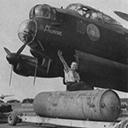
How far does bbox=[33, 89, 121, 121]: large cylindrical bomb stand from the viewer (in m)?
Result: 5.34

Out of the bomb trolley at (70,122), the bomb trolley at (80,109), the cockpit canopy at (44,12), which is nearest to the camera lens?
the bomb trolley at (70,122)

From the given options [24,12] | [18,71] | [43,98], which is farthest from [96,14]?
[43,98]

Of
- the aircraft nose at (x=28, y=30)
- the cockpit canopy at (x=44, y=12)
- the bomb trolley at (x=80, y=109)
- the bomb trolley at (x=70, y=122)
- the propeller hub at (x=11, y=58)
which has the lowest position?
the bomb trolley at (x=70, y=122)

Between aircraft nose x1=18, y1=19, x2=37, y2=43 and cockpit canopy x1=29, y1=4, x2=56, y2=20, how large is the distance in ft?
1.69

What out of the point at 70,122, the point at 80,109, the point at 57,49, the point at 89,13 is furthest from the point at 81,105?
the point at 89,13

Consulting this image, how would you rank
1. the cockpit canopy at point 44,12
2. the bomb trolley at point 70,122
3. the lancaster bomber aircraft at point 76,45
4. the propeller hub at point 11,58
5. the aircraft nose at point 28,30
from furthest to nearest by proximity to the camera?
the propeller hub at point 11,58, the cockpit canopy at point 44,12, the lancaster bomber aircraft at point 76,45, the aircraft nose at point 28,30, the bomb trolley at point 70,122

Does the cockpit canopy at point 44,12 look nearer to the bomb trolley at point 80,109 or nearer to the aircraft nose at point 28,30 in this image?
the aircraft nose at point 28,30

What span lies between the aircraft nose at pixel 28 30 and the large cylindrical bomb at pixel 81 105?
2.62 metres

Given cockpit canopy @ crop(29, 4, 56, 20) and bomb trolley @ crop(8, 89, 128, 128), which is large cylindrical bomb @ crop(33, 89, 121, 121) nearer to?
bomb trolley @ crop(8, 89, 128, 128)

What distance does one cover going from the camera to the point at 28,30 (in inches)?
346

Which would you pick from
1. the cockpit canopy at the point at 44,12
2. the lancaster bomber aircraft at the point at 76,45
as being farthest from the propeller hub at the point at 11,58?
the cockpit canopy at the point at 44,12

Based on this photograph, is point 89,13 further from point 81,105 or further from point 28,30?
point 81,105

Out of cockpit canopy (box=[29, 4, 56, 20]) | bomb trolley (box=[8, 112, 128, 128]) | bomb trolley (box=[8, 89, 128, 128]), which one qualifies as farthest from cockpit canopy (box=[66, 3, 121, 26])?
bomb trolley (box=[8, 112, 128, 128])

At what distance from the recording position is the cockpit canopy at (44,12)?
9245 millimetres
